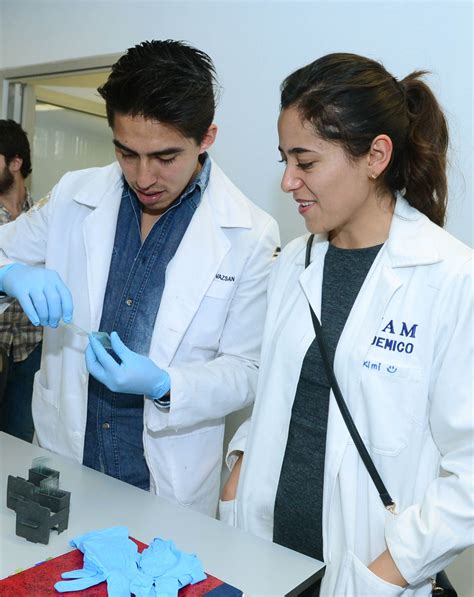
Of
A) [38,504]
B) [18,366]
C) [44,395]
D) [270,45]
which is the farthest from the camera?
[18,366]

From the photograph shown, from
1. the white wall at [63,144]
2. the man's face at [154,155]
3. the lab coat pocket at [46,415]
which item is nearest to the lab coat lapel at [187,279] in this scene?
the man's face at [154,155]

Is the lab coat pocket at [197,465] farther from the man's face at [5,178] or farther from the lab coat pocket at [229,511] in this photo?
the man's face at [5,178]

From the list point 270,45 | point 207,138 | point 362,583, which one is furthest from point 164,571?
point 270,45

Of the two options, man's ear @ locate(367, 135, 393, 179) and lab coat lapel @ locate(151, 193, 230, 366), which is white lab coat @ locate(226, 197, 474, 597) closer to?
man's ear @ locate(367, 135, 393, 179)

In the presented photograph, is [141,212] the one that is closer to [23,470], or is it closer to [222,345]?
[222,345]

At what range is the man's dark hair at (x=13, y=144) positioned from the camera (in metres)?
3.01

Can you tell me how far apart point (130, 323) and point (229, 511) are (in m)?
0.52

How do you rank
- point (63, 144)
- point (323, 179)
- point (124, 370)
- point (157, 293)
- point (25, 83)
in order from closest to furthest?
1. point (323, 179)
2. point (124, 370)
3. point (157, 293)
4. point (25, 83)
5. point (63, 144)

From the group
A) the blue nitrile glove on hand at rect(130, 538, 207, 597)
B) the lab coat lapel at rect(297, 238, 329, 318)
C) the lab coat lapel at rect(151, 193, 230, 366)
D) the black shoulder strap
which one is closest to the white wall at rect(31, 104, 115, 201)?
the lab coat lapel at rect(151, 193, 230, 366)

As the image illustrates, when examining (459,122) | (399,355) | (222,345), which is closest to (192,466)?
(222,345)

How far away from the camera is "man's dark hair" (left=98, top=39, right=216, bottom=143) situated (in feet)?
4.52

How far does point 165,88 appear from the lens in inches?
54.2

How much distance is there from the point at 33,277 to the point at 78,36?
6.27ft

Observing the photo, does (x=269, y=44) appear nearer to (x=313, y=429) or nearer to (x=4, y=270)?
(x=4, y=270)
